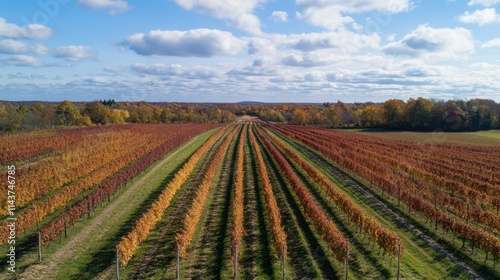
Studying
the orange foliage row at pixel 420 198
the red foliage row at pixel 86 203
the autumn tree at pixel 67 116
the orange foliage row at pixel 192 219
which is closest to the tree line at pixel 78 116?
the autumn tree at pixel 67 116

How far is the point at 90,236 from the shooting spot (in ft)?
57.9

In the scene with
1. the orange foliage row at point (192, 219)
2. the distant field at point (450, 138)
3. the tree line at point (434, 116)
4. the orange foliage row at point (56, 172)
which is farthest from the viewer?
A: the tree line at point (434, 116)

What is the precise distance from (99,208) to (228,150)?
93.8ft

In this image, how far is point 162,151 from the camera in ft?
145

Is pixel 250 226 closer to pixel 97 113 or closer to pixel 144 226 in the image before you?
pixel 144 226

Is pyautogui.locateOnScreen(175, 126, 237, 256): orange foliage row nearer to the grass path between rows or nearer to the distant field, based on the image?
the grass path between rows

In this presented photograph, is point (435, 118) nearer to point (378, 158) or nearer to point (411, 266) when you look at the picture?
point (378, 158)

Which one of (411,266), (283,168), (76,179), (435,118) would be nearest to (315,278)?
(411,266)

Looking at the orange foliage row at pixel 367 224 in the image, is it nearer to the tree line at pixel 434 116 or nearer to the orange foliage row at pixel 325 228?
the orange foliage row at pixel 325 228

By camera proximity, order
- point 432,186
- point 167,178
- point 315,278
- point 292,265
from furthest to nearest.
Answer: point 167,178 → point 432,186 → point 292,265 → point 315,278

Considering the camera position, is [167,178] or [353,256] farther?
[167,178]

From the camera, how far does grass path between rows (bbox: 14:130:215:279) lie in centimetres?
1399

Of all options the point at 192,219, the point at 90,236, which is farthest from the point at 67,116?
the point at 192,219

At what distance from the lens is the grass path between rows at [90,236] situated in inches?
551
